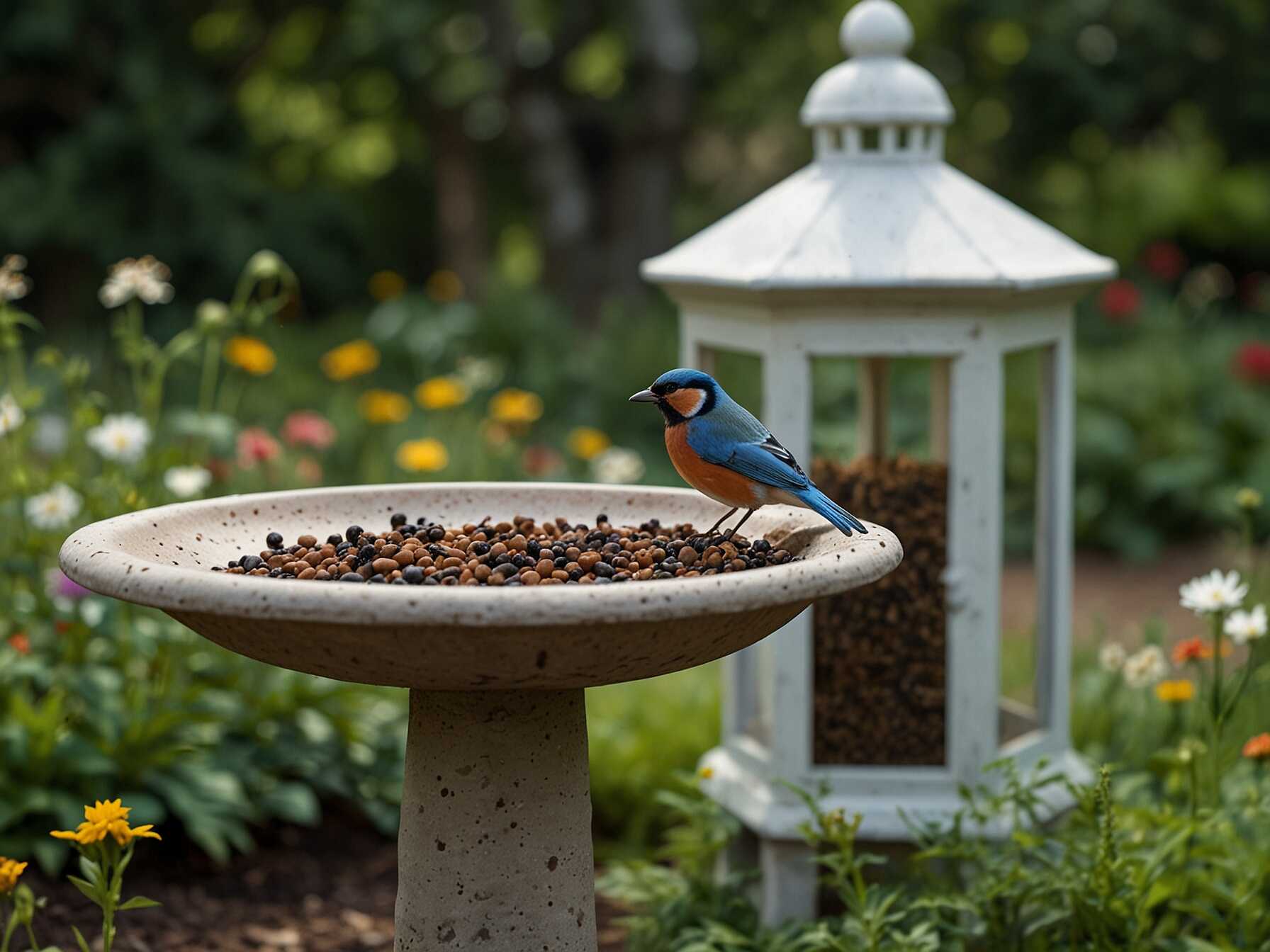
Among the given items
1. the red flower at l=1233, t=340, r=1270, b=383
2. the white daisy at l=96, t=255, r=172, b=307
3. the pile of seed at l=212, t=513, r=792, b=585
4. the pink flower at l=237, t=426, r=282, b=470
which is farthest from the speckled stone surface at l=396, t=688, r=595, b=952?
the red flower at l=1233, t=340, r=1270, b=383

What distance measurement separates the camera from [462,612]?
1.81 meters

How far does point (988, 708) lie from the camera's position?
3316 mm

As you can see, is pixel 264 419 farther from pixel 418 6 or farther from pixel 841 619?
pixel 841 619

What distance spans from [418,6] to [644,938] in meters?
7.78

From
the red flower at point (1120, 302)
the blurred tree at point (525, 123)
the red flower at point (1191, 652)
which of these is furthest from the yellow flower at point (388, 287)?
the red flower at point (1191, 652)

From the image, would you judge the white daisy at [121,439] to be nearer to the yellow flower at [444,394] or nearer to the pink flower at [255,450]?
the pink flower at [255,450]

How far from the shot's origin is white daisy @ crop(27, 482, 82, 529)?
3555mm

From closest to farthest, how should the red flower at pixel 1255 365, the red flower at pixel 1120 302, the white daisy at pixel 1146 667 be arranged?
the white daisy at pixel 1146 667
the red flower at pixel 1255 365
the red flower at pixel 1120 302

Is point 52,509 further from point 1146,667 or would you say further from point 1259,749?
point 1259,749

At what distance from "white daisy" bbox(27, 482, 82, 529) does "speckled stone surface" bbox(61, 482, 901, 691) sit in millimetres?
1263

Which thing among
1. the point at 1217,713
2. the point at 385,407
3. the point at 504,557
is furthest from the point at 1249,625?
the point at 385,407

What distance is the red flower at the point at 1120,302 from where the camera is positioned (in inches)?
343

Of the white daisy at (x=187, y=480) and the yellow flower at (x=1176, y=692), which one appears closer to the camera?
the yellow flower at (x=1176, y=692)

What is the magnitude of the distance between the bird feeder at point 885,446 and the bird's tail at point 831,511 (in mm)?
868
